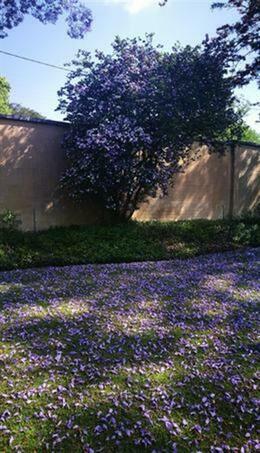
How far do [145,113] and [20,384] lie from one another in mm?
6616

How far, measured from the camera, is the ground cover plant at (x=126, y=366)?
83.0 inches

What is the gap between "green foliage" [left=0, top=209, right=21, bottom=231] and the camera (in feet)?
23.9

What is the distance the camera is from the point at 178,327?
142 inches

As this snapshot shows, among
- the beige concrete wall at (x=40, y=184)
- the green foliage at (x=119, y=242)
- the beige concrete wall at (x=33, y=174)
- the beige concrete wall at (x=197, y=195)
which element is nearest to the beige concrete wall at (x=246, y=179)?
the beige concrete wall at (x=197, y=195)

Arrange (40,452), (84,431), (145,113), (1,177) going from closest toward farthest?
(40,452) < (84,431) < (1,177) < (145,113)

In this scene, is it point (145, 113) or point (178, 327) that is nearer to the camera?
point (178, 327)

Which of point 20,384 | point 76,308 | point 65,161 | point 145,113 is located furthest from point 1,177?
point 20,384

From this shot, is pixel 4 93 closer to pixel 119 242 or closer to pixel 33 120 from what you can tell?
pixel 33 120

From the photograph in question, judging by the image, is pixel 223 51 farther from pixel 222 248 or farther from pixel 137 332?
pixel 137 332

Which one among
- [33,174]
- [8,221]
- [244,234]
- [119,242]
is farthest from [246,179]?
[8,221]

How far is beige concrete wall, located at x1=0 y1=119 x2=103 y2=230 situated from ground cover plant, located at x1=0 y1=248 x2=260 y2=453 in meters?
3.02

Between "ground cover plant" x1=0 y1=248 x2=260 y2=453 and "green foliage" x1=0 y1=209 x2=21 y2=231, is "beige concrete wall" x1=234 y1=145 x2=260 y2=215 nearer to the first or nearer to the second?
"green foliage" x1=0 y1=209 x2=21 y2=231

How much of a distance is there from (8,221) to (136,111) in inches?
133

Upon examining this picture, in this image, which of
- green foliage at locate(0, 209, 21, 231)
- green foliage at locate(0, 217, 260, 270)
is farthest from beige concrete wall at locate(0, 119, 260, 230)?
green foliage at locate(0, 217, 260, 270)
